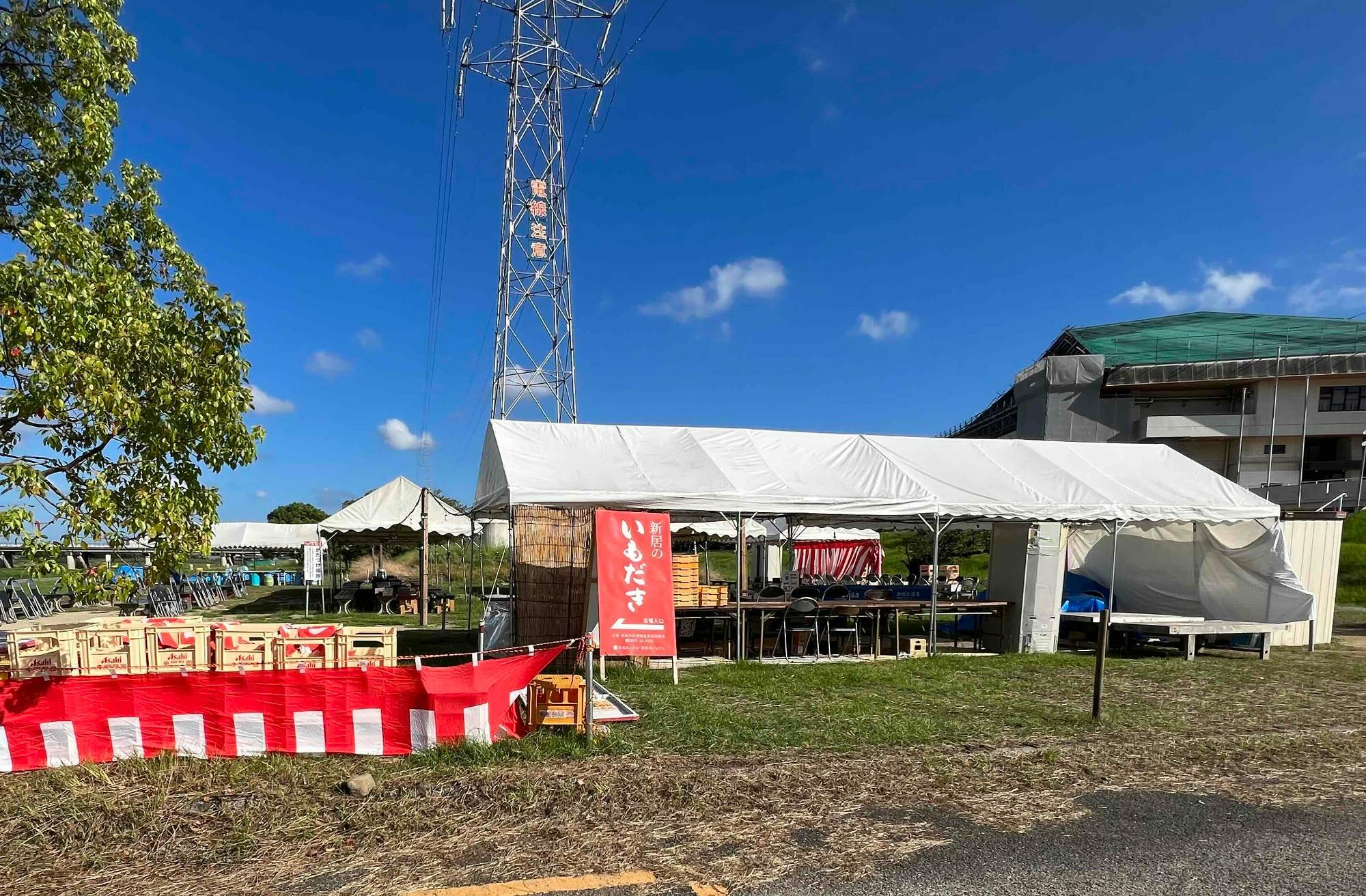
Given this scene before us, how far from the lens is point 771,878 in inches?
140

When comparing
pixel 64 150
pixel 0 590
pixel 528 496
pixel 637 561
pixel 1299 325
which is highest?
pixel 1299 325

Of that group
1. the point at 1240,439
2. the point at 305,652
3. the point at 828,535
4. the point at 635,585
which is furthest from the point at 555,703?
the point at 1240,439

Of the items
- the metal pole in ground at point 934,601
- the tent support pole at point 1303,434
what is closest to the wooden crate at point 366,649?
the metal pole in ground at point 934,601

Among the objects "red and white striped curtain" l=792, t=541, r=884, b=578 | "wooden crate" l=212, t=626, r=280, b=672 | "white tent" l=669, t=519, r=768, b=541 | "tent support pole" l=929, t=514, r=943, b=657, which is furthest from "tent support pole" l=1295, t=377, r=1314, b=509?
"wooden crate" l=212, t=626, r=280, b=672

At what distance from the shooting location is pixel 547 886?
344 centimetres

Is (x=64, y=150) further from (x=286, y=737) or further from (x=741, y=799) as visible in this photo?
(x=741, y=799)

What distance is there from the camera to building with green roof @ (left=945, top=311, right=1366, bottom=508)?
42.4 metres

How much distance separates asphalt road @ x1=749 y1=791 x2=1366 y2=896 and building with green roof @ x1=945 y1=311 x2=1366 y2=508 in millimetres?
42746

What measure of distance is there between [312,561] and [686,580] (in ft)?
28.9

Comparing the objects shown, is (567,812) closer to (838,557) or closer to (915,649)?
(915,649)

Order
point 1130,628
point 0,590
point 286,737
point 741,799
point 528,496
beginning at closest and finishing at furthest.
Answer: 1. point 741,799
2. point 286,737
3. point 528,496
4. point 1130,628
5. point 0,590

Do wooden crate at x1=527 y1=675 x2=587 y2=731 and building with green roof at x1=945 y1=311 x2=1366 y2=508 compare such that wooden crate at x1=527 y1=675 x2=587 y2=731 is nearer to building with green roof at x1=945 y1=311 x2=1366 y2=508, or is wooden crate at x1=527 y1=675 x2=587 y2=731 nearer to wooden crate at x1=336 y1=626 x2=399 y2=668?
wooden crate at x1=336 y1=626 x2=399 y2=668

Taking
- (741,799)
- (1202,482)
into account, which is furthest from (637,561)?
(1202,482)

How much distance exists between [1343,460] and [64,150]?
55.0m
